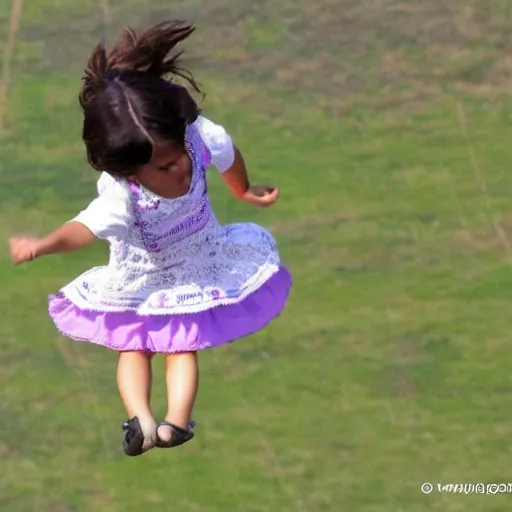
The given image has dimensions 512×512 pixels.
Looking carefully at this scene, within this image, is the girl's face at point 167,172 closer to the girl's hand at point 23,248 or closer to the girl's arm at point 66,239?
the girl's arm at point 66,239

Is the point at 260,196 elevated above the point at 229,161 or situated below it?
below

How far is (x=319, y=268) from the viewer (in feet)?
25.6

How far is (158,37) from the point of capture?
446 cm

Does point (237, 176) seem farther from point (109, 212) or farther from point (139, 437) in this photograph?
point (139, 437)

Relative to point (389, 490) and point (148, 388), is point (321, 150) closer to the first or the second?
point (389, 490)

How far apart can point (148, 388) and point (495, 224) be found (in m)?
3.84

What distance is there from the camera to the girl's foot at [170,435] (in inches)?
170

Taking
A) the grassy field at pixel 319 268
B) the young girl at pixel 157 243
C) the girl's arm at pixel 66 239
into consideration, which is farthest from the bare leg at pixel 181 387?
the grassy field at pixel 319 268

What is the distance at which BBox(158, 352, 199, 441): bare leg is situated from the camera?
14.5ft

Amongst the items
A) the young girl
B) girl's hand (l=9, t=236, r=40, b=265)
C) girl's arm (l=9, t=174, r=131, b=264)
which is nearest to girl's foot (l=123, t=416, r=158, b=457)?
the young girl

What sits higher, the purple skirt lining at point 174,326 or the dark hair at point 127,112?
the dark hair at point 127,112

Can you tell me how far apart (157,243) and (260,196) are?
43cm

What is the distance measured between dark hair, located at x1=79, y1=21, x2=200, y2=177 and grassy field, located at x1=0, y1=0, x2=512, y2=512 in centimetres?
275

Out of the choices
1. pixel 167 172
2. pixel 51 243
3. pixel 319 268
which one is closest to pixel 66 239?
pixel 51 243
